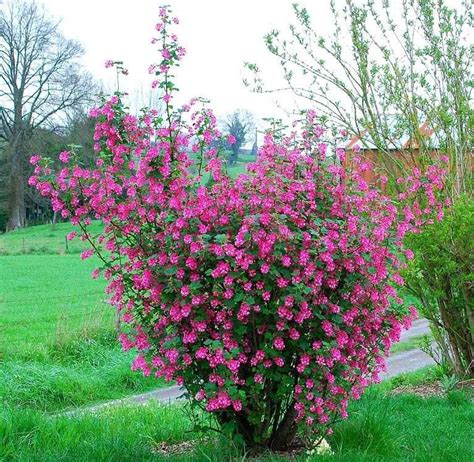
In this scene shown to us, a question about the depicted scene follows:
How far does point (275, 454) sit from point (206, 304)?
3.64 feet

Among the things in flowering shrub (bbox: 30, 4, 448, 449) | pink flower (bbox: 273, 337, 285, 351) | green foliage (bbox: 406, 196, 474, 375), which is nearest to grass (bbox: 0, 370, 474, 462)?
flowering shrub (bbox: 30, 4, 448, 449)

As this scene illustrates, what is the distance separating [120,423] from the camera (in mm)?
5480

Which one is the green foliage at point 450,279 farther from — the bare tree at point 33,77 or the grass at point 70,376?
the bare tree at point 33,77

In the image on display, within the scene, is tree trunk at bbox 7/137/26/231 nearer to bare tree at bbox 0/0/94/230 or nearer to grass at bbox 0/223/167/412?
bare tree at bbox 0/0/94/230

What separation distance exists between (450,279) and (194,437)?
316 centimetres

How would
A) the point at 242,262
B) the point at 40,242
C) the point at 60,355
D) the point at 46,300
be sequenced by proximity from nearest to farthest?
the point at 242,262, the point at 60,355, the point at 46,300, the point at 40,242

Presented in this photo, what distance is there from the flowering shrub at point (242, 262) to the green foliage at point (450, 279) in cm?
209

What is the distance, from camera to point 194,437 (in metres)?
5.08

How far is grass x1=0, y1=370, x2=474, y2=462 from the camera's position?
4.25m

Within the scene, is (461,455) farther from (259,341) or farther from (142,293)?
(142,293)

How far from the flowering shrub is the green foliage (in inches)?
82.4

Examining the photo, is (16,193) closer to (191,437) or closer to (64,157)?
(191,437)

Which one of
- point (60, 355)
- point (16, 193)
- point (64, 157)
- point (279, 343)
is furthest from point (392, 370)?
point (16, 193)

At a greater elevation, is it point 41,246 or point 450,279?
point 450,279
